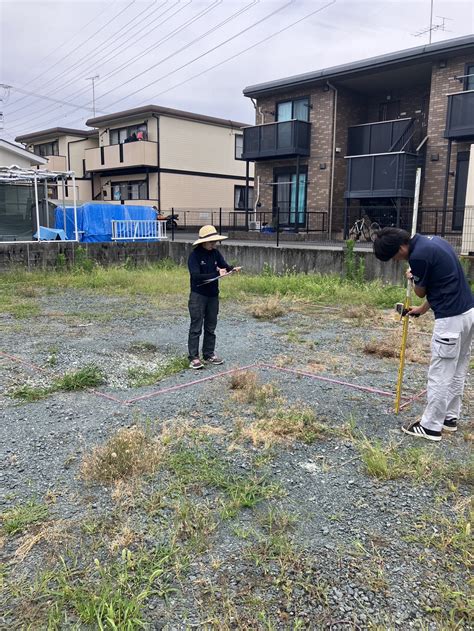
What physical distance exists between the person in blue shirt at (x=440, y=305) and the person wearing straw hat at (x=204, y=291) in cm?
209

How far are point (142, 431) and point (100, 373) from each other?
160 cm

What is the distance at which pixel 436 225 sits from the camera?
1422cm

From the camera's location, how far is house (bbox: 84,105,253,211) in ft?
76.0

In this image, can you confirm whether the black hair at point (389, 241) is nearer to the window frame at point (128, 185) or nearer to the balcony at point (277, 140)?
the balcony at point (277, 140)

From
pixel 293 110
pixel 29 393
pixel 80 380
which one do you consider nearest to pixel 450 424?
pixel 80 380

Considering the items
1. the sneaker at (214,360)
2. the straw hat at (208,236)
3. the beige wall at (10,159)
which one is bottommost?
the sneaker at (214,360)

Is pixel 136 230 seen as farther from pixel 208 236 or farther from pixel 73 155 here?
pixel 73 155

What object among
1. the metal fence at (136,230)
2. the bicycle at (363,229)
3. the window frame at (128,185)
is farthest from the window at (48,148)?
the bicycle at (363,229)

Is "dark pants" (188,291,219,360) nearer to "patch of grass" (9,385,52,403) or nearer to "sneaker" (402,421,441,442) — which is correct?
"patch of grass" (9,385,52,403)

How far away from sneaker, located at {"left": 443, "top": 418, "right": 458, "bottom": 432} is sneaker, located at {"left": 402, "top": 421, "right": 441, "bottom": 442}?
0.21 metres

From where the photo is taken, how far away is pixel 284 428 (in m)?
3.61

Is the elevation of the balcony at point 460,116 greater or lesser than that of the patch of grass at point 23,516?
greater

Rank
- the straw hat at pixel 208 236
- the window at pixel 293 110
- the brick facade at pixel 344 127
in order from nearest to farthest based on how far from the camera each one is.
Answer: the straw hat at pixel 208 236, the brick facade at pixel 344 127, the window at pixel 293 110

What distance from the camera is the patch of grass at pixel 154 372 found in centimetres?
477
